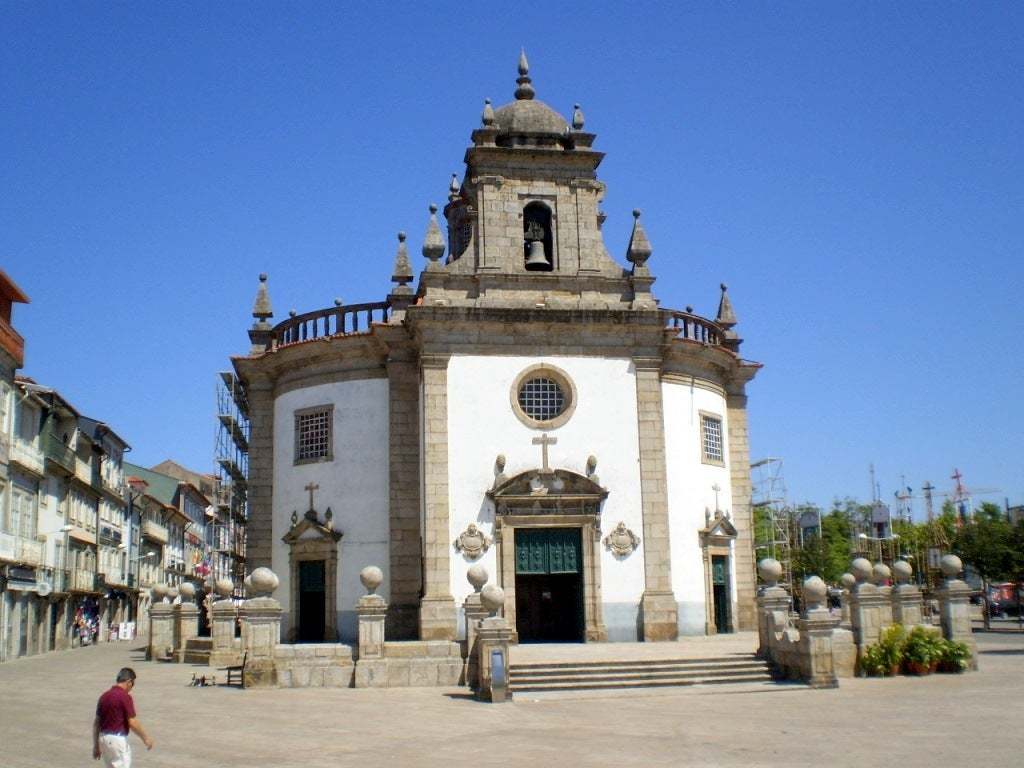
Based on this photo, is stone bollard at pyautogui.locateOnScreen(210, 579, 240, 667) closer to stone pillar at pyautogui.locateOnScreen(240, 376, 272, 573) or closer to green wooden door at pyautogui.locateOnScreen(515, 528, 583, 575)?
stone pillar at pyautogui.locateOnScreen(240, 376, 272, 573)

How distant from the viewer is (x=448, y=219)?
32844 millimetres

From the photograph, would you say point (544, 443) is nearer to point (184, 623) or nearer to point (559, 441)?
point (559, 441)

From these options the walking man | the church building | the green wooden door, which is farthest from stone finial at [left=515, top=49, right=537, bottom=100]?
the walking man

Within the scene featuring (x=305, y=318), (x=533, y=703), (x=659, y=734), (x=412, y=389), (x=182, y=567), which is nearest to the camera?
(x=659, y=734)

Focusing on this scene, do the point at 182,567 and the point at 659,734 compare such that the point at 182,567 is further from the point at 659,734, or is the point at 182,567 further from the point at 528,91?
the point at 659,734

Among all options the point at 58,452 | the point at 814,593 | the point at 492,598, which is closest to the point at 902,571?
the point at 814,593

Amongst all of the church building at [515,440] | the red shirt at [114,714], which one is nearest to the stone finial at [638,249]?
the church building at [515,440]

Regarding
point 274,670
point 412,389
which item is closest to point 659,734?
point 274,670

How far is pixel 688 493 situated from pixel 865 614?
7.82 meters

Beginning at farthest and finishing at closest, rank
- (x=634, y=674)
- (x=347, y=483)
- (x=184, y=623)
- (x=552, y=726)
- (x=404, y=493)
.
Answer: (x=347, y=483)
(x=184, y=623)
(x=404, y=493)
(x=634, y=674)
(x=552, y=726)

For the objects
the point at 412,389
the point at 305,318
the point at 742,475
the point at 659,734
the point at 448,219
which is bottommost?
the point at 659,734

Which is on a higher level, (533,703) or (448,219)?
(448,219)

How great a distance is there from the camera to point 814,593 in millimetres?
18969

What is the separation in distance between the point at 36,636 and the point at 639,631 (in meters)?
20.6
